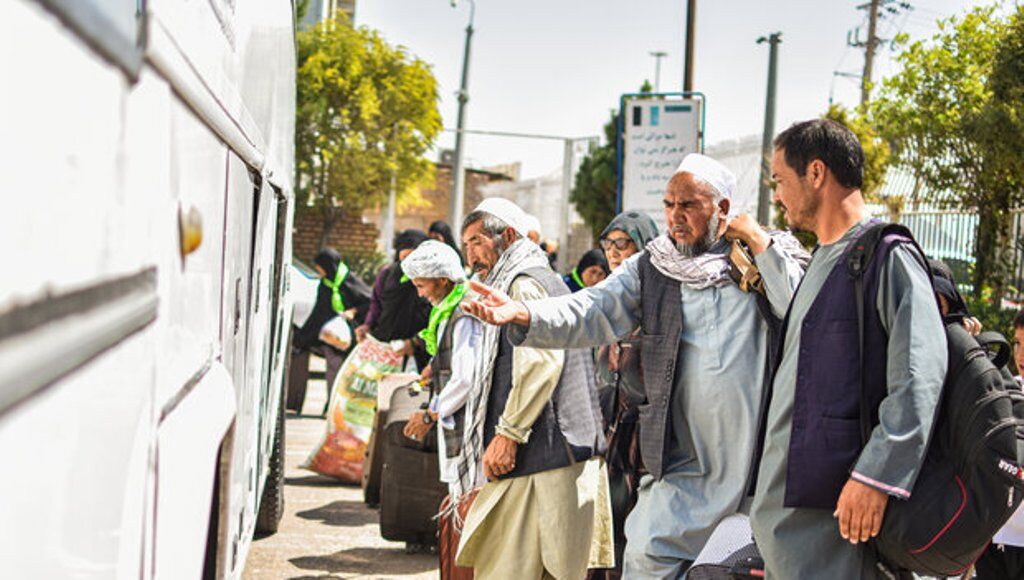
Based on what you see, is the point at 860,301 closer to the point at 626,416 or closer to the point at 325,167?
the point at 626,416

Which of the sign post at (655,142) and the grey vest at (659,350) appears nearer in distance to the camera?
the grey vest at (659,350)

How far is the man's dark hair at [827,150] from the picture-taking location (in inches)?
125

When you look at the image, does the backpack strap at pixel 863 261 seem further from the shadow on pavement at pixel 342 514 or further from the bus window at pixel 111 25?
the shadow on pavement at pixel 342 514

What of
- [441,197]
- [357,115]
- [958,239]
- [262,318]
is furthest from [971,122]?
[441,197]

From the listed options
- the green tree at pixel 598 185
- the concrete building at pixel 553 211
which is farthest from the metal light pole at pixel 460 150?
the green tree at pixel 598 185

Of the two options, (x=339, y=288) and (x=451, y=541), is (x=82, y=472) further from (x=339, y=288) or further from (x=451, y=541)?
(x=339, y=288)

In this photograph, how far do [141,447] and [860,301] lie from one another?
190 centimetres

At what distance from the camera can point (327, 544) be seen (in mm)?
6887

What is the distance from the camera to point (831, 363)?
292 centimetres

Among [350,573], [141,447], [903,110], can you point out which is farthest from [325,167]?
[141,447]

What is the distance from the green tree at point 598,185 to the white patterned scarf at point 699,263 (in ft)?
122

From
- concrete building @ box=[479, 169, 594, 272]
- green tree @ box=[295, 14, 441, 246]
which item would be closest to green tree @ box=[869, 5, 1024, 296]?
green tree @ box=[295, 14, 441, 246]

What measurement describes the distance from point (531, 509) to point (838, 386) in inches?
70.8

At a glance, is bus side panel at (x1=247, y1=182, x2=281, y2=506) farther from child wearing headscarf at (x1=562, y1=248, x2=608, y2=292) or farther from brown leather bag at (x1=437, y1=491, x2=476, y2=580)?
child wearing headscarf at (x1=562, y1=248, x2=608, y2=292)
